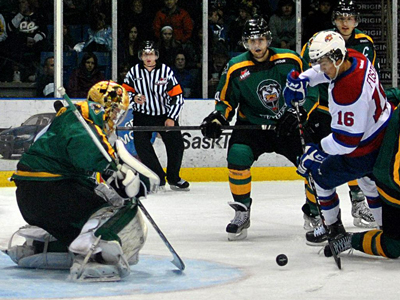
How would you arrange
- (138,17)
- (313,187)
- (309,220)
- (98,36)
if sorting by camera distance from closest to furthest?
(313,187) → (309,220) → (98,36) → (138,17)

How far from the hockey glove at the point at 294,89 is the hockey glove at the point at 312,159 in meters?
0.48

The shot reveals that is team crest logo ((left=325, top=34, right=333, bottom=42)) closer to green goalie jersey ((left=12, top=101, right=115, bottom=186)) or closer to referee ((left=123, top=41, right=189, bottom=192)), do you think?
green goalie jersey ((left=12, top=101, right=115, bottom=186))

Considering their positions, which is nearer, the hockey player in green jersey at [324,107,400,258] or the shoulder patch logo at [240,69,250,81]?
the hockey player in green jersey at [324,107,400,258]

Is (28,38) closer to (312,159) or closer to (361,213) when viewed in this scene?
(361,213)

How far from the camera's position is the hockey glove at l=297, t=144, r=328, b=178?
450 centimetres

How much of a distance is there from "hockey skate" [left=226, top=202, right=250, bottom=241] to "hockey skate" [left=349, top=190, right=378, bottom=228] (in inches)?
31.0

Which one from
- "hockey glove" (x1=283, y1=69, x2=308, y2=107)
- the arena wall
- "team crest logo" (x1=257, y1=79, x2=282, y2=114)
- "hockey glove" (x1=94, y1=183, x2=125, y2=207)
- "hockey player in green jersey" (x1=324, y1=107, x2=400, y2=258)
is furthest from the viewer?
the arena wall

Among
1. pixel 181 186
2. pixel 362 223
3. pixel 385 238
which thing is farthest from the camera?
pixel 181 186

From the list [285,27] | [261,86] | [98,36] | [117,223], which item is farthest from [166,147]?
[117,223]

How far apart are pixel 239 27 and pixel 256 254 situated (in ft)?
15.8

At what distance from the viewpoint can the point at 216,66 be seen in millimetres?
9008

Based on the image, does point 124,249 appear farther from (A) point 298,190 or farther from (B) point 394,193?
(A) point 298,190

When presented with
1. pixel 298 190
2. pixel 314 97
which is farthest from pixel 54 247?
pixel 298 190

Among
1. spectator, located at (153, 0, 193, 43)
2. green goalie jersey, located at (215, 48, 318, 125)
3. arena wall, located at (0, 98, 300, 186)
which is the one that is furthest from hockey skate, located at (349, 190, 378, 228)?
spectator, located at (153, 0, 193, 43)
